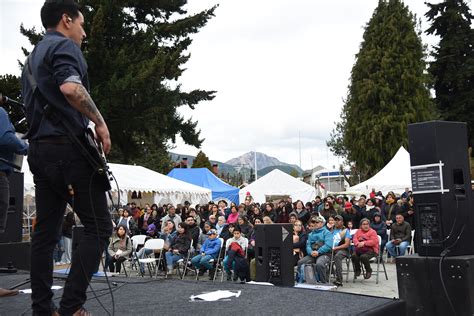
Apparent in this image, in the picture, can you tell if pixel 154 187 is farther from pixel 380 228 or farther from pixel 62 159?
pixel 62 159

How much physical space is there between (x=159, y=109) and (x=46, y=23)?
70.5 feet

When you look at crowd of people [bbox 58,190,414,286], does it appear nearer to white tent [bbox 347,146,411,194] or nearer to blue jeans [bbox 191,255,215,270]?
blue jeans [bbox 191,255,215,270]

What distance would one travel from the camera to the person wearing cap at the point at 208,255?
1067 centimetres

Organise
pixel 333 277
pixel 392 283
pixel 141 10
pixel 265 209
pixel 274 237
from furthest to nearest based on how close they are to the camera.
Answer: pixel 141 10
pixel 265 209
pixel 333 277
pixel 392 283
pixel 274 237

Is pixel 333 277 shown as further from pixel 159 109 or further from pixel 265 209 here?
pixel 159 109

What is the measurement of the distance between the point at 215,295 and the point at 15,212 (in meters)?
3.60

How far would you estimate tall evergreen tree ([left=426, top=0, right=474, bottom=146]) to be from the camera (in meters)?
36.6

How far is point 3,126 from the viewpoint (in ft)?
12.6

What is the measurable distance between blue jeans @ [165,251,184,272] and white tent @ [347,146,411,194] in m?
13.0

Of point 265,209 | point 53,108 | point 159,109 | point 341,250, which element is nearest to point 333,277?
point 341,250

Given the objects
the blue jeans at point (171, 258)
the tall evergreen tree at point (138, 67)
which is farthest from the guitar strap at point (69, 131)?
the tall evergreen tree at point (138, 67)

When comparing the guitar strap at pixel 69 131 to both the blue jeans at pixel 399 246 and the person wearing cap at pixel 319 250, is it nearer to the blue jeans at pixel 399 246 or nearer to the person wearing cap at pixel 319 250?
the person wearing cap at pixel 319 250

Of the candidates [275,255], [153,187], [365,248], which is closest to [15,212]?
[275,255]

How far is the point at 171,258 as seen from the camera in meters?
11.2
